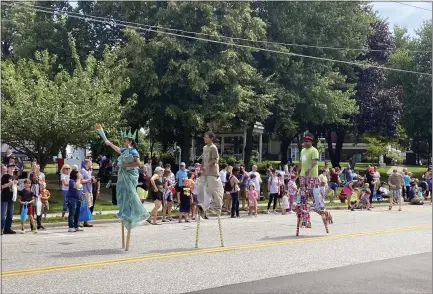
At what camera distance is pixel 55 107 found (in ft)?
71.6

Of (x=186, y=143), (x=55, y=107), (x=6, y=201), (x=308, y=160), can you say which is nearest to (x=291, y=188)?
(x=55, y=107)

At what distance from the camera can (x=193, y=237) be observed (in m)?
12.8

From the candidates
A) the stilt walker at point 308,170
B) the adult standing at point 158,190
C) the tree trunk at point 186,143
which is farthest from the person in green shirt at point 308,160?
the tree trunk at point 186,143

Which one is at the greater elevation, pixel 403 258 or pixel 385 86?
pixel 385 86

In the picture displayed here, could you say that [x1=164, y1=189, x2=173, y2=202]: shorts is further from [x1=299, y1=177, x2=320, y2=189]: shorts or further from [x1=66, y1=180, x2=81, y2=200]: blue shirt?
[x1=299, y1=177, x2=320, y2=189]: shorts

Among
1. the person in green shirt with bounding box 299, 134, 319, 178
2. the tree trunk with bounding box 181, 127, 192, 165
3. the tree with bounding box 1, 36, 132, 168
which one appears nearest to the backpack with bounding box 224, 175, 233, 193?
the tree with bounding box 1, 36, 132, 168

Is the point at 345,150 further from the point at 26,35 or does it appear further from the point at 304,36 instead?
the point at 26,35

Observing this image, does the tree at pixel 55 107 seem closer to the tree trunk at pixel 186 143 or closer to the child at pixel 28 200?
the tree trunk at pixel 186 143

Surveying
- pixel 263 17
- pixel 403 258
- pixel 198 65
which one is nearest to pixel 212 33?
pixel 198 65

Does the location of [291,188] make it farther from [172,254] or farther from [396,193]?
[172,254]

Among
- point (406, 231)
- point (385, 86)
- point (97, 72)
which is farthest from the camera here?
point (385, 86)

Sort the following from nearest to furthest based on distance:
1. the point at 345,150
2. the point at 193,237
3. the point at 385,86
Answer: the point at 193,237, the point at 385,86, the point at 345,150

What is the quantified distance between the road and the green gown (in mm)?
561

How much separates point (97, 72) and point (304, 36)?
43.7 feet
